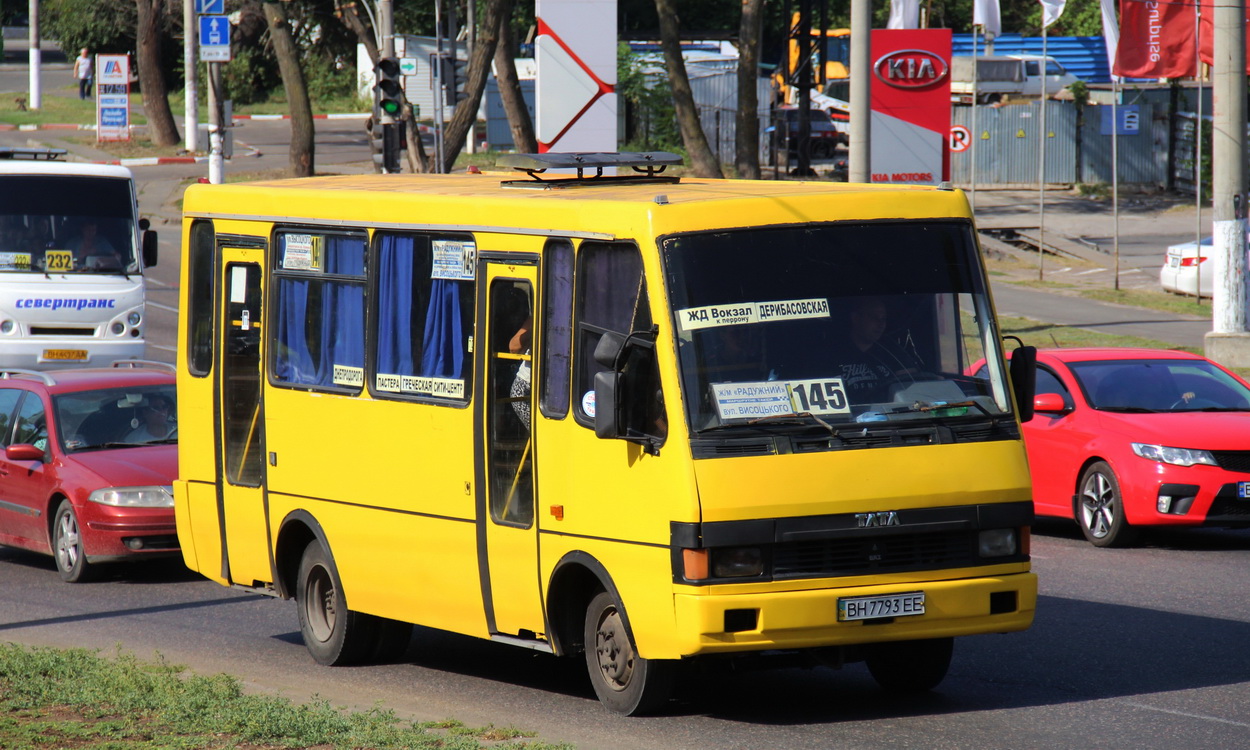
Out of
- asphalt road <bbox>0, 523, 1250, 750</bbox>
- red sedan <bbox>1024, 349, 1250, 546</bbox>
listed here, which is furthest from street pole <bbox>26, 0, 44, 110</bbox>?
red sedan <bbox>1024, 349, 1250, 546</bbox>

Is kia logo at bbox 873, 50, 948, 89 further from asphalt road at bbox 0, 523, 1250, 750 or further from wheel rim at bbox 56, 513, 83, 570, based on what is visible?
wheel rim at bbox 56, 513, 83, 570

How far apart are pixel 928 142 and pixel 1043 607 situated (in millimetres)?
10474

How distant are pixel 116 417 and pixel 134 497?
124 cm

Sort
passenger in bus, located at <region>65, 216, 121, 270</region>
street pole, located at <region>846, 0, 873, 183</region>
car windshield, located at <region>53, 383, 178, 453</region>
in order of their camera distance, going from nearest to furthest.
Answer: car windshield, located at <region>53, 383, 178, 453</region>, street pole, located at <region>846, 0, 873, 183</region>, passenger in bus, located at <region>65, 216, 121, 270</region>

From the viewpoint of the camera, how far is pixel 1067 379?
1422 centimetres

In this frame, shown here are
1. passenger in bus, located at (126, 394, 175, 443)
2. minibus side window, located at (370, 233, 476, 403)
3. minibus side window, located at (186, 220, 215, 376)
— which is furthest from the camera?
passenger in bus, located at (126, 394, 175, 443)

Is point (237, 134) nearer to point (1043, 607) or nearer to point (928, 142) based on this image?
point (928, 142)

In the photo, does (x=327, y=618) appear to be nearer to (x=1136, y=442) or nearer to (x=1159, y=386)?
(x=1136, y=442)

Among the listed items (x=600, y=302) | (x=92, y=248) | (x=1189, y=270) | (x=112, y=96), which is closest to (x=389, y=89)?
(x=92, y=248)

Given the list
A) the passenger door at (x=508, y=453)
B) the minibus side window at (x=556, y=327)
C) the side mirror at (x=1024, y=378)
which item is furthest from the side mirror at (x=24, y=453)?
the side mirror at (x=1024, y=378)

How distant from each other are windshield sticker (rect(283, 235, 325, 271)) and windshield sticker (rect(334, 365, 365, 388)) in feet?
2.09

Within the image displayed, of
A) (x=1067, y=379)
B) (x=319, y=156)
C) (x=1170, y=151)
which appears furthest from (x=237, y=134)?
(x=1067, y=379)

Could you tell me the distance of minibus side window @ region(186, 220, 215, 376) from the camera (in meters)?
10.7

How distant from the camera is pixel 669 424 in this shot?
7449 millimetres
